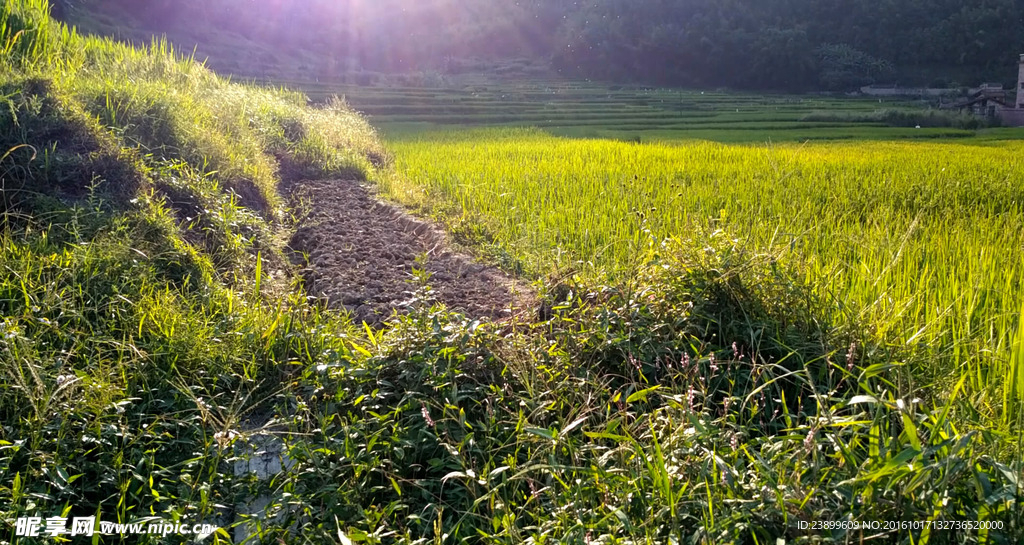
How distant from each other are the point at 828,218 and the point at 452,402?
3322 millimetres

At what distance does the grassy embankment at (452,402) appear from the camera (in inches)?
57.1

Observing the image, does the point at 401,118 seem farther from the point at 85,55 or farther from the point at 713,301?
the point at 713,301

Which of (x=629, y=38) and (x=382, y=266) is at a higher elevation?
(x=629, y=38)

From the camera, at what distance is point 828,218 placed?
4.26 meters

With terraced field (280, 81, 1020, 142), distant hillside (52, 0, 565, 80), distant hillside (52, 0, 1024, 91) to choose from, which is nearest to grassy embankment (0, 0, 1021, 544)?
terraced field (280, 81, 1020, 142)

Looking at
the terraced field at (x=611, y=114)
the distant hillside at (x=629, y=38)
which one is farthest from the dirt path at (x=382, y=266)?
the distant hillside at (x=629, y=38)

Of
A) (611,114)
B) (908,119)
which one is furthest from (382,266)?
(908,119)

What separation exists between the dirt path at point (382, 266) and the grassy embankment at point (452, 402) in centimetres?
26

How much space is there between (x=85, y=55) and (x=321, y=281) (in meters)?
3.95

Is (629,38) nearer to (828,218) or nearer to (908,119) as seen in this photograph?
(908,119)

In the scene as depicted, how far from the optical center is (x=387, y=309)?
10.4 feet

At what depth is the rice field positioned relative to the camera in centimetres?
229

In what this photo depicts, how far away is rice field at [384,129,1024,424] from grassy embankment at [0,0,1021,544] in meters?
0.18

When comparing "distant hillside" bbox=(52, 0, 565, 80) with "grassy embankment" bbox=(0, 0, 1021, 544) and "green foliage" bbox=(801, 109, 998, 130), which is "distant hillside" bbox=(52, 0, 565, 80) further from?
"grassy embankment" bbox=(0, 0, 1021, 544)
